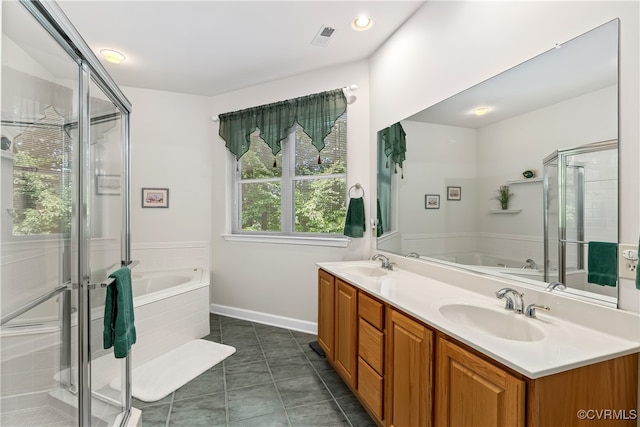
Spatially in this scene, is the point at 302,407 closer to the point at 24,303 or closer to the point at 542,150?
the point at 24,303

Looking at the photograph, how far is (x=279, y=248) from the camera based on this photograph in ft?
10.8

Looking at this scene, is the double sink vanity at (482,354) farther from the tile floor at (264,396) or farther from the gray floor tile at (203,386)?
the gray floor tile at (203,386)

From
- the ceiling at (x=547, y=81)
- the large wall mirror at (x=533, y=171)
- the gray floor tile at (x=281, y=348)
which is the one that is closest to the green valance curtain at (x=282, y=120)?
the large wall mirror at (x=533, y=171)

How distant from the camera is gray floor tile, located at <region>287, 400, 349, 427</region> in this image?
1.78 m

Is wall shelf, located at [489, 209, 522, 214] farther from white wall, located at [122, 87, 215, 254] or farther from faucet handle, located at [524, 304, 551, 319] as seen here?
white wall, located at [122, 87, 215, 254]

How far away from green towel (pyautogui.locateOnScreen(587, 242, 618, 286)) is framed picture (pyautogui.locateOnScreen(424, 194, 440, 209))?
35.5 inches

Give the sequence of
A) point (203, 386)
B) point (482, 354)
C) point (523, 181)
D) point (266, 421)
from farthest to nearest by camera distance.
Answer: point (203, 386) < point (266, 421) < point (523, 181) < point (482, 354)

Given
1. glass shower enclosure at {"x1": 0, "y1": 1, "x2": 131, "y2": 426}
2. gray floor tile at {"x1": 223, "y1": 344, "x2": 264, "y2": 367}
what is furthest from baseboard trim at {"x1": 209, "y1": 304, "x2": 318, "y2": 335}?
glass shower enclosure at {"x1": 0, "y1": 1, "x2": 131, "y2": 426}

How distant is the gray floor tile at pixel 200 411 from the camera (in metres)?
1.78

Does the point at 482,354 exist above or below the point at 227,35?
below

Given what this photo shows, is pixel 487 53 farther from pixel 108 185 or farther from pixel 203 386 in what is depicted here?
pixel 203 386

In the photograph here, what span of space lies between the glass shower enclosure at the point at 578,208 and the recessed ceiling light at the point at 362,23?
1.64 m

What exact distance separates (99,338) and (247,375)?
1.21 metres

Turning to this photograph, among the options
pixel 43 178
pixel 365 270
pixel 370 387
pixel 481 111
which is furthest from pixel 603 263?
pixel 43 178
